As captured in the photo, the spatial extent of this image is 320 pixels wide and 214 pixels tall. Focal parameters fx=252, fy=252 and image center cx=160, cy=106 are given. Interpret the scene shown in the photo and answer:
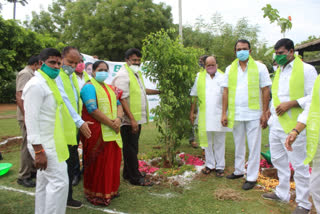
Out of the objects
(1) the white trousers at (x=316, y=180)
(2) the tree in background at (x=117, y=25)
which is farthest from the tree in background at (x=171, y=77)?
(2) the tree in background at (x=117, y=25)

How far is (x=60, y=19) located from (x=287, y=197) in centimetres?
3587

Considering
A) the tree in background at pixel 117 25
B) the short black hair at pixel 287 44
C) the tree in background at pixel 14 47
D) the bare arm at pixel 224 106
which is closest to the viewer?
the short black hair at pixel 287 44

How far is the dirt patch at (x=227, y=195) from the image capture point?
11.9 ft

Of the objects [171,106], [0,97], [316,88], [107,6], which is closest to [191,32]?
[107,6]

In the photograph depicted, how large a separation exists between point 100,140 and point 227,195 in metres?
2.00

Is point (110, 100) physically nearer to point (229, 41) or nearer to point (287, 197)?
point (287, 197)

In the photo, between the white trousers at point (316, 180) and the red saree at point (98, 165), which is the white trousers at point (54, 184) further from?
the white trousers at point (316, 180)

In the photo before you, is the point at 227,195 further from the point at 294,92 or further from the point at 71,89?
the point at 71,89

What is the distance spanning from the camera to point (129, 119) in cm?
416

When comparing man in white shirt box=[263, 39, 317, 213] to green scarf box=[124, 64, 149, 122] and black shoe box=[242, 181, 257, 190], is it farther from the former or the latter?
green scarf box=[124, 64, 149, 122]

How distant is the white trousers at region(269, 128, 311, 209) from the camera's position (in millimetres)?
3109

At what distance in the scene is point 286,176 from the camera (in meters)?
3.49

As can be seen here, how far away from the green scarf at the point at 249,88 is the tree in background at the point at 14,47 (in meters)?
7.44

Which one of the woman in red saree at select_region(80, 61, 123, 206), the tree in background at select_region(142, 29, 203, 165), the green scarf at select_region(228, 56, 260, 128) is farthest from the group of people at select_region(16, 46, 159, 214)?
the green scarf at select_region(228, 56, 260, 128)
